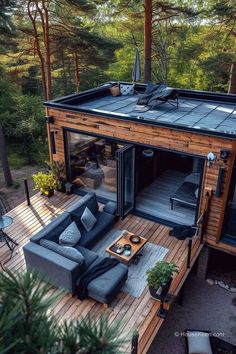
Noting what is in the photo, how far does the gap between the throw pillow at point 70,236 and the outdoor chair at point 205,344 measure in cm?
330

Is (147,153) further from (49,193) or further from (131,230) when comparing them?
(49,193)

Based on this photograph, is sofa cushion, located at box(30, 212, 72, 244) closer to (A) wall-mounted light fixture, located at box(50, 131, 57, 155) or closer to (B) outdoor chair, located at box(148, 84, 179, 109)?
(A) wall-mounted light fixture, located at box(50, 131, 57, 155)

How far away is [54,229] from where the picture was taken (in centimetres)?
695

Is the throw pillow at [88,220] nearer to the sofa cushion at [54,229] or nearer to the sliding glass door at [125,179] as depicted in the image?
the sofa cushion at [54,229]

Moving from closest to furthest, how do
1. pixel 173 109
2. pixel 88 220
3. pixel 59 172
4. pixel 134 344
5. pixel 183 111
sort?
1. pixel 134 344
2. pixel 88 220
3. pixel 183 111
4. pixel 173 109
5. pixel 59 172

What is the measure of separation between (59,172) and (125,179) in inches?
98.1

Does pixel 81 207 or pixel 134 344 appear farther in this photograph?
pixel 81 207

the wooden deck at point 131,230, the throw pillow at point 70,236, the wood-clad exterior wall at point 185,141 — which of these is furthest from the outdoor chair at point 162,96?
the throw pillow at point 70,236

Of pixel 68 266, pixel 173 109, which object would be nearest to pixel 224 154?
pixel 173 109

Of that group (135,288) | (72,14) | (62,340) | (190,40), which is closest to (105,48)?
(72,14)

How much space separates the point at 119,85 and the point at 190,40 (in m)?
12.6

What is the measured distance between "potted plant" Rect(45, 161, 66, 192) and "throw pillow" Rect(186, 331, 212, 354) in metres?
5.55

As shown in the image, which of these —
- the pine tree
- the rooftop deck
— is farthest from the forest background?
the pine tree

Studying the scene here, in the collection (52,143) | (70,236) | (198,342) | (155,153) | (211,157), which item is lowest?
(198,342)
